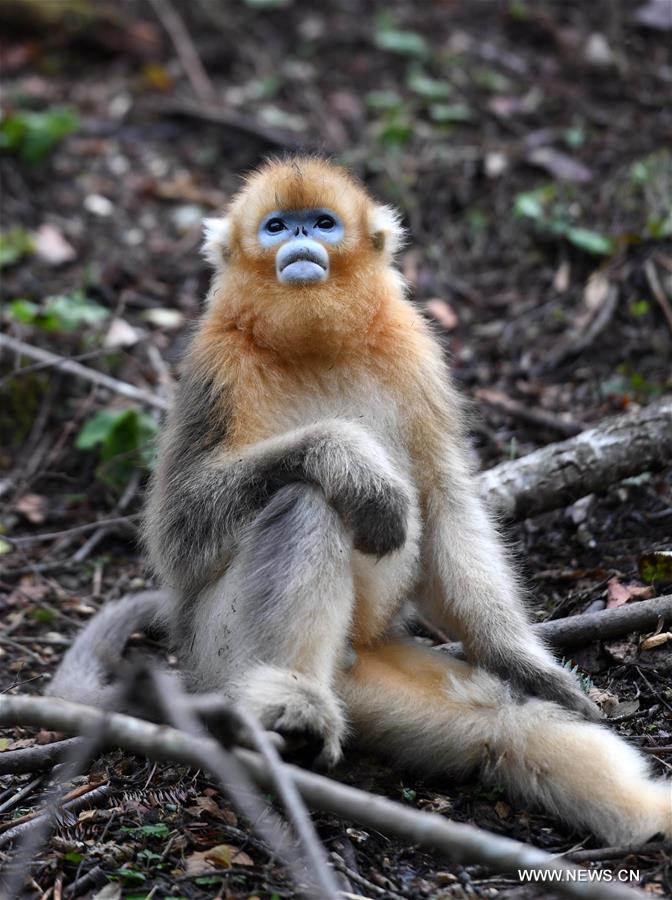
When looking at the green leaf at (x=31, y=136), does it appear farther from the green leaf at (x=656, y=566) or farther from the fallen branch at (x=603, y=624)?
the green leaf at (x=656, y=566)

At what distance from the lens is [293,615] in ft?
10.7

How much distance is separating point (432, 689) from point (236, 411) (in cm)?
115

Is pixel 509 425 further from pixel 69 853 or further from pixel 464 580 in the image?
pixel 69 853

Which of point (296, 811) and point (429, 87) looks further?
point (429, 87)

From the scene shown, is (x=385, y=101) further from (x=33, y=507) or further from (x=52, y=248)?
(x=33, y=507)

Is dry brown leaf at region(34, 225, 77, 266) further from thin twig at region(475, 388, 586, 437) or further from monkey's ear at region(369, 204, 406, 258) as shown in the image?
monkey's ear at region(369, 204, 406, 258)

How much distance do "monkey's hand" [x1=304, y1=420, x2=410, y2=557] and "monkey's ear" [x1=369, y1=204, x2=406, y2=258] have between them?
90cm

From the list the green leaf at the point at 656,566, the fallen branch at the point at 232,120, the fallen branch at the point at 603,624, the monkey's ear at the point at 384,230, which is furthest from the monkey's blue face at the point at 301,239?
the fallen branch at the point at 232,120

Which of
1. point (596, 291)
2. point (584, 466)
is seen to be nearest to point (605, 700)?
point (584, 466)

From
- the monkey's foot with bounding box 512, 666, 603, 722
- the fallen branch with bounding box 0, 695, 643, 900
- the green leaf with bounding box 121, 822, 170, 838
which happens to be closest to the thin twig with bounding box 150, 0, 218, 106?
the monkey's foot with bounding box 512, 666, 603, 722

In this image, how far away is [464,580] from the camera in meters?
3.83

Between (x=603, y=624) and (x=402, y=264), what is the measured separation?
12.2ft

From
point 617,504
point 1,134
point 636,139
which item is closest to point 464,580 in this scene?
point 617,504

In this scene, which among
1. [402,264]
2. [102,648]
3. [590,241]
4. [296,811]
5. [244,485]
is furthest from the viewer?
[402,264]
